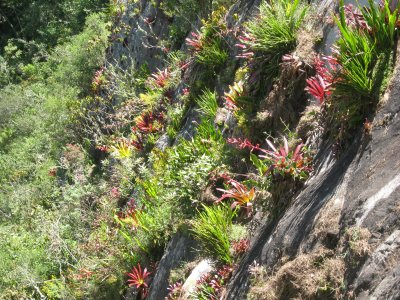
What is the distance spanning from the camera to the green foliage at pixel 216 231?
679 centimetres

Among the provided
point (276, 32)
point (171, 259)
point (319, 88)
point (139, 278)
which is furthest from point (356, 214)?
point (139, 278)

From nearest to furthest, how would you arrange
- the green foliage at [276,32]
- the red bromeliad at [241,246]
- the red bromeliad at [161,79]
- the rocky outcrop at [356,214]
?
1. the rocky outcrop at [356,214]
2. the red bromeliad at [241,246]
3. the green foliage at [276,32]
4. the red bromeliad at [161,79]

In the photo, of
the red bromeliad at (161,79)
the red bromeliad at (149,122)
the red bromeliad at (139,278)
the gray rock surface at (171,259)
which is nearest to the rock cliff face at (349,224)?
the gray rock surface at (171,259)

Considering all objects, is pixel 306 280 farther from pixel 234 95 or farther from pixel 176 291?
pixel 234 95

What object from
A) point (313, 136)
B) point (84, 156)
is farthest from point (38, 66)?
point (313, 136)

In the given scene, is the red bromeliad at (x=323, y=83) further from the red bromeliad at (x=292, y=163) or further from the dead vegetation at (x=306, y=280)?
the dead vegetation at (x=306, y=280)

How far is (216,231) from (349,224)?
2509 mm

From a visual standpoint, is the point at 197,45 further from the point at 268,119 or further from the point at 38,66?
the point at 38,66

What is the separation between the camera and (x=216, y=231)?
6.90m

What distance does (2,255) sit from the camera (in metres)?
12.5

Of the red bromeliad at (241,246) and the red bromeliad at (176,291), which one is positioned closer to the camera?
the red bromeliad at (241,246)

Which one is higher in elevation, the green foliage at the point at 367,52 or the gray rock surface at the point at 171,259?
the green foliage at the point at 367,52

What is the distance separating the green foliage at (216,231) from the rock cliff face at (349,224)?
1.54 feet

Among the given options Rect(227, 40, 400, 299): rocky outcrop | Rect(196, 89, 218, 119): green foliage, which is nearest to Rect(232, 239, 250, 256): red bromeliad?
Rect(227, 40, 400, 299): rocky outcrop
